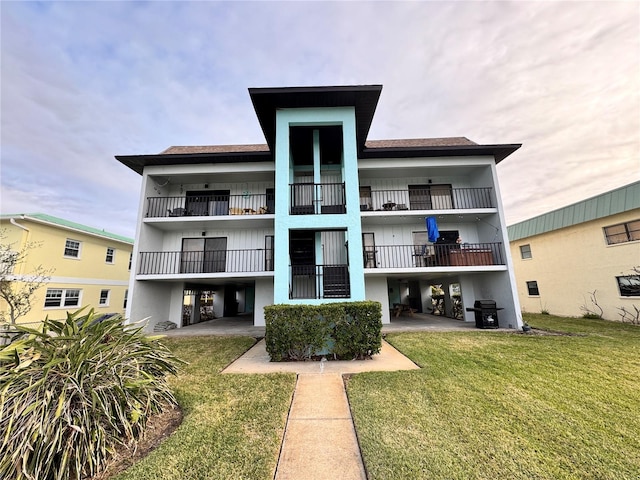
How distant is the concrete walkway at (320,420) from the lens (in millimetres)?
2516

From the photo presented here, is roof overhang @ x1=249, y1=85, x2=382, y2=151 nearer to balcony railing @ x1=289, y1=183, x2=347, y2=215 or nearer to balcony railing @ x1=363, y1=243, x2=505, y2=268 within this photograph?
balcony railing @ x1=289, y1=183, x2=347, y2=215

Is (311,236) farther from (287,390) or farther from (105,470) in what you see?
(105,470)

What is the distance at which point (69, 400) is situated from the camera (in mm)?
2572

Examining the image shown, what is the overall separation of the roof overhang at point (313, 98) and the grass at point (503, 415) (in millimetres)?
8416

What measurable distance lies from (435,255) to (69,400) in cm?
1177

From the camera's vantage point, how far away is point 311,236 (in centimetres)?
1160

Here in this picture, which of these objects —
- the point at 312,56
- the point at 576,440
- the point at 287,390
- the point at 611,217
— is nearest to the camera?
the point at 576,440

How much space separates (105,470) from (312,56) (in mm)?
13074

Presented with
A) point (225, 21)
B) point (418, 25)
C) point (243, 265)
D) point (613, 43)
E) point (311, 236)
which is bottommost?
point (243, 265)

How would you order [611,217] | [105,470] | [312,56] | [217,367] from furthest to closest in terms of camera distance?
[611,217], [312,56], [217,367], [105,470]

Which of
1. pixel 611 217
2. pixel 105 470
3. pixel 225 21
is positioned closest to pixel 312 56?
pixel 225 21

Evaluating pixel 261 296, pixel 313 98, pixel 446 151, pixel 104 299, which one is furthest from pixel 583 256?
pixel 104 299

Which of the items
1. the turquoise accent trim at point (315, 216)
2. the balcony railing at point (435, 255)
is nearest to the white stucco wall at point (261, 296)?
the turquoise accent trim at point (315, 216)

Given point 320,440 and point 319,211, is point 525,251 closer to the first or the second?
point 319,211
